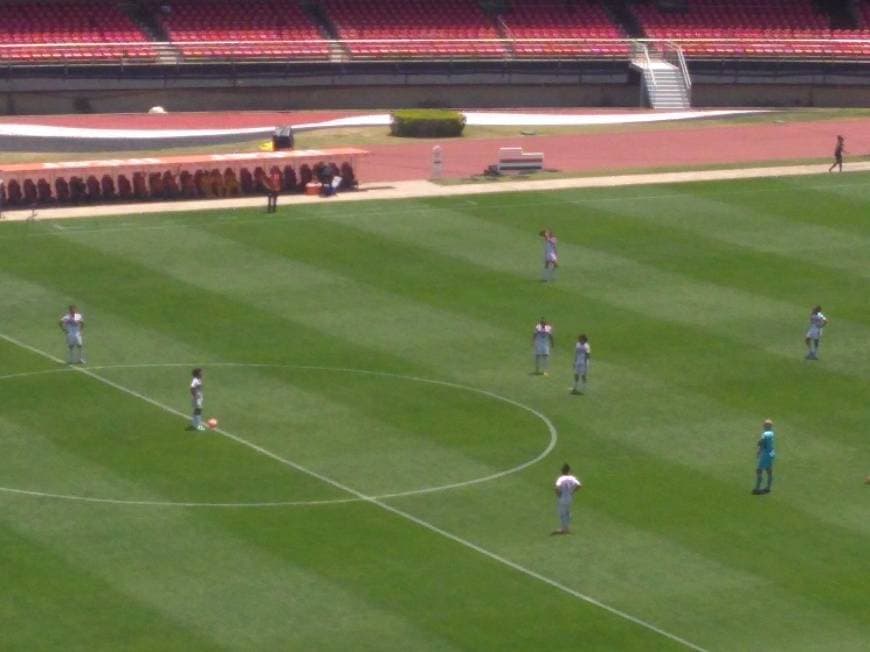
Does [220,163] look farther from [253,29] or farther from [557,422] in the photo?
[557,422]

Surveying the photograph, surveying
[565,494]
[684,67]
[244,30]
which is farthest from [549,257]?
[244,30]

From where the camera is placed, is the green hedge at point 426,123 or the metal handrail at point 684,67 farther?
the metal handrail at point 684,67

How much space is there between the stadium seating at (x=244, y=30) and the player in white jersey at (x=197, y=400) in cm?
5122

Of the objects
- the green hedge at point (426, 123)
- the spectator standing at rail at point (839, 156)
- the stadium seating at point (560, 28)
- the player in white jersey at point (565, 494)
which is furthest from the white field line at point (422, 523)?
the stadium seating at point (560, 28)

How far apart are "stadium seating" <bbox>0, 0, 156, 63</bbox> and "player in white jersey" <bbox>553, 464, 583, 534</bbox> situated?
2292 inches

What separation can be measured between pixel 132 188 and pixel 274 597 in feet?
136

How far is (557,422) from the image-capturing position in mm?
54844

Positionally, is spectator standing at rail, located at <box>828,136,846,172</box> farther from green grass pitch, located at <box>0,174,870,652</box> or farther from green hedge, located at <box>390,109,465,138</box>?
green hedge, located at <box>390,109,465,138</box>

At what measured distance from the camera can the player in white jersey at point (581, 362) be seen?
187 ft

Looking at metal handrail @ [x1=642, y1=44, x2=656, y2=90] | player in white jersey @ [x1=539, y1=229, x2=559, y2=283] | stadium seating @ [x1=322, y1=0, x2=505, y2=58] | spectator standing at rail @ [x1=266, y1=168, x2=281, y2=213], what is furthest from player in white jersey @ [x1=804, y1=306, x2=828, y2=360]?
stadium seating @ [x1=322, y1=0, x2=505, y2=58]

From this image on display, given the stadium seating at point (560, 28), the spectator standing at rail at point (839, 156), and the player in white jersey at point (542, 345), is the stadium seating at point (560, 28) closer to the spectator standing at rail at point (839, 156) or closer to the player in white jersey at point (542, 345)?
the spectator standing at rail at point (839, 156)

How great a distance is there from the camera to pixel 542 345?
59031 mm

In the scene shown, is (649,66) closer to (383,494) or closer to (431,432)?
(431,432)

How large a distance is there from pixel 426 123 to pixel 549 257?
93.8 ft
